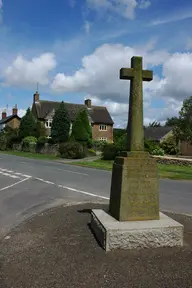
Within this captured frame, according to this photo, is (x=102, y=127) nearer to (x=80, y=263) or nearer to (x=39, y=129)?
(x=39, y=129)

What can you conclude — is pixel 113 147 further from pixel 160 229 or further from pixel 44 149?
pixel 160 229

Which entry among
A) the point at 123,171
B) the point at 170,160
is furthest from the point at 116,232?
the point at 170,160

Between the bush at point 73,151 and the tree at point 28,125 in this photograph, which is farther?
the tree at point 28,125

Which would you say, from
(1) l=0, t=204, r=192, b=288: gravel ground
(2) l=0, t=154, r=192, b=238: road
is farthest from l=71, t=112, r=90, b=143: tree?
(1) l=0, t=204, r=192, b=288: gravel ground

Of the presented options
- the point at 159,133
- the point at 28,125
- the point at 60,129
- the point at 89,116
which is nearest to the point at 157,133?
the point at 159,133

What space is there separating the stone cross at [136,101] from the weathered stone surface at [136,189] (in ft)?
0.97

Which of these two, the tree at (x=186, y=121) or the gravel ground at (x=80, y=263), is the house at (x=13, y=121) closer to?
the tree at (x=186, y=121)

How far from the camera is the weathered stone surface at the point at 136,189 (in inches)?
220

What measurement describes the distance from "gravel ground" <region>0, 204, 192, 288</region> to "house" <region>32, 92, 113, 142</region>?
53058 millimetres

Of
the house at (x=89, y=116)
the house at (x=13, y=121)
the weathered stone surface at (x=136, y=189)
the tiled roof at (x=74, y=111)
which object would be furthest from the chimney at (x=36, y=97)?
the weathered stone surface at (x=136, y=189)

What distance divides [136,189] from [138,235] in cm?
97

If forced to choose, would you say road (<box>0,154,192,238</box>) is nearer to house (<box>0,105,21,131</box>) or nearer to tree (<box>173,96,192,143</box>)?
tree (<box>173,96,192,143</box>)

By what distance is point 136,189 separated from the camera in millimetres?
5668

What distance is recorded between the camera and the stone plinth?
4.89m
